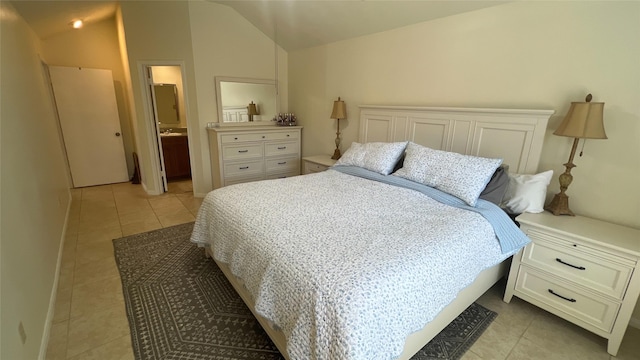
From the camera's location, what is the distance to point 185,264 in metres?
2.48

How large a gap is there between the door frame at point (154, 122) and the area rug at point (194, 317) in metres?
1.83

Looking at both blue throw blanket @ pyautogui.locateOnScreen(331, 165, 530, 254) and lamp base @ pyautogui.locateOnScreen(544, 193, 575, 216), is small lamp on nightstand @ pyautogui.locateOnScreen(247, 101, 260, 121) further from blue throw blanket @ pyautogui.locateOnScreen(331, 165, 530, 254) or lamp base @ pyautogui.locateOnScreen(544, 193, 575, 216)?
lamp base @ pyautogui.locateOnScreen(544, 193, 575, 216)

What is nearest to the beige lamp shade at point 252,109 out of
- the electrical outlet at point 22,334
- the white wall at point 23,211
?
the white wall at point 23,211

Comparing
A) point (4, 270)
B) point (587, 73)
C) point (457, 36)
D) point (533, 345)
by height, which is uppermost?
point (457, 36)

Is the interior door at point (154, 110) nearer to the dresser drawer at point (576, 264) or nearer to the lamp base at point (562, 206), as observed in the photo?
the dresser drawer at point (576, 264)

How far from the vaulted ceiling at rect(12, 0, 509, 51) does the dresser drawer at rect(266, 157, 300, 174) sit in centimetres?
174

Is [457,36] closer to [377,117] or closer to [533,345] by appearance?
[377,117]

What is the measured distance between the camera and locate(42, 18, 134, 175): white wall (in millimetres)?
4295

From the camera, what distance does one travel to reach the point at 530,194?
206 centimetres

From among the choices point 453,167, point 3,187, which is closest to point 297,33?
point 453,167

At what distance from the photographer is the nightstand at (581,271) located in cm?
161

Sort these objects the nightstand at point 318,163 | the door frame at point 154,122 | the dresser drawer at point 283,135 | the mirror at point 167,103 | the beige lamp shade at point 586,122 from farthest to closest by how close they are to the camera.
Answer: the mirror at point 167,103, the dresser drawer at point 283,135, the door frame at point 154,122, the nightstand at point 318,163, the beige lamp shade at point 586,122

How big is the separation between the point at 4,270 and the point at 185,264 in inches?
50.1

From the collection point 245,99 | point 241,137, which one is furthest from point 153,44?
point 241,137
